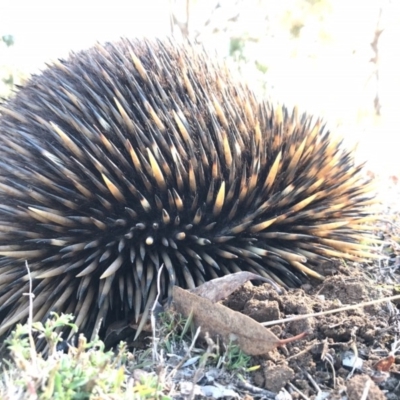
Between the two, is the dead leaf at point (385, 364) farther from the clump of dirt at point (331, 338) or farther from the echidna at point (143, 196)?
the echidna at point (143, 196)

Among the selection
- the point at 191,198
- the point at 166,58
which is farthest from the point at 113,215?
the point at 166,58

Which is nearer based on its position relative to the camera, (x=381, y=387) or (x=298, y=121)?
(x=381, y=387)

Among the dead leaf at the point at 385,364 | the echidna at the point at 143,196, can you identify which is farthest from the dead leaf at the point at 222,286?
the dead leaf at the point at 385,364

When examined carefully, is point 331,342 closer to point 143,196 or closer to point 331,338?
point 331,338

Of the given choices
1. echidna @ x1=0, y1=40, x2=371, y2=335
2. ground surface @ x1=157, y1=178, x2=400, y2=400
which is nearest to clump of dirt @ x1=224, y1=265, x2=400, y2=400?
ground surface @ x1=157, y1=178, x2=400, y2=400

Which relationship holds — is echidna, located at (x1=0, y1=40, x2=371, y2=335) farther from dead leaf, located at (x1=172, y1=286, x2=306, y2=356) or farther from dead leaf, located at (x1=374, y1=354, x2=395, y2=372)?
dead leaf, located at (x1=374, y1=354, x2=395, y2=372)

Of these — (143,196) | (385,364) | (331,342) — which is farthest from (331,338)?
(143,196)

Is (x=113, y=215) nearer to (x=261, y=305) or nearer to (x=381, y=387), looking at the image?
(x=261, y=305)
